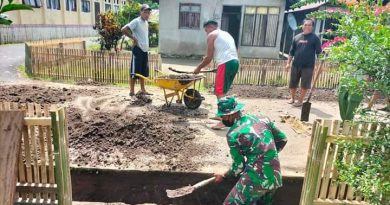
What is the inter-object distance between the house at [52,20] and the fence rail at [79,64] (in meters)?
8.15

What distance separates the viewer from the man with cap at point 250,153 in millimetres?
2766

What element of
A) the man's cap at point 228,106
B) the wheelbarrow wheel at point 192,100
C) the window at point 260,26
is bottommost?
the wheelbarrow wheel at point 192,100

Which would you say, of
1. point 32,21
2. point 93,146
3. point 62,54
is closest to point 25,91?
point 62,54

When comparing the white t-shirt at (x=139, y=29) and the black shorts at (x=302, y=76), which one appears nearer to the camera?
the white t-shirt at (x=139, y=29)

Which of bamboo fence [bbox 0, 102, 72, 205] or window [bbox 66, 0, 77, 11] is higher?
window [bbox 66, 0, 77, 11]

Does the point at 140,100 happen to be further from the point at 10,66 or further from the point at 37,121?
the point at 10,66

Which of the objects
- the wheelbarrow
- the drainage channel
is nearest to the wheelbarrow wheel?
the wheelbarrow

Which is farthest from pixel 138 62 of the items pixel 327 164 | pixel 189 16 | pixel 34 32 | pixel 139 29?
pixel 34 32

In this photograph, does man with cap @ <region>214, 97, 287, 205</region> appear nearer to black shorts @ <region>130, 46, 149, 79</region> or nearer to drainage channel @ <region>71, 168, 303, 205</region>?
drainage channel @ <region>71, 168, 303, 205</region>

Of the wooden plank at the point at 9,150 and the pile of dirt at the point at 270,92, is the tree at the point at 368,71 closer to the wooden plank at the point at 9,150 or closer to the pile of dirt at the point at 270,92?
the wooden plank at the point at 9,150

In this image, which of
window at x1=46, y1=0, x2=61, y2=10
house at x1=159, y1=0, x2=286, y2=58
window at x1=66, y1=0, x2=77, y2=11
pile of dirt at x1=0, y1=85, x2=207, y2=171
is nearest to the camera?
pile of dirt at x1=0, y1=85, x2=207, y2=171

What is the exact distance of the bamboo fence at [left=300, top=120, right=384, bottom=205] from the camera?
300cm

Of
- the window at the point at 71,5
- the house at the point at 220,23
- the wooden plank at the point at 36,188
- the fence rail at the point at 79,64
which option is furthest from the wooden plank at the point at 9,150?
the window at the point at 71,5

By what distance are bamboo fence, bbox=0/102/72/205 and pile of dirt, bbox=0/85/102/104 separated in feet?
11.5
